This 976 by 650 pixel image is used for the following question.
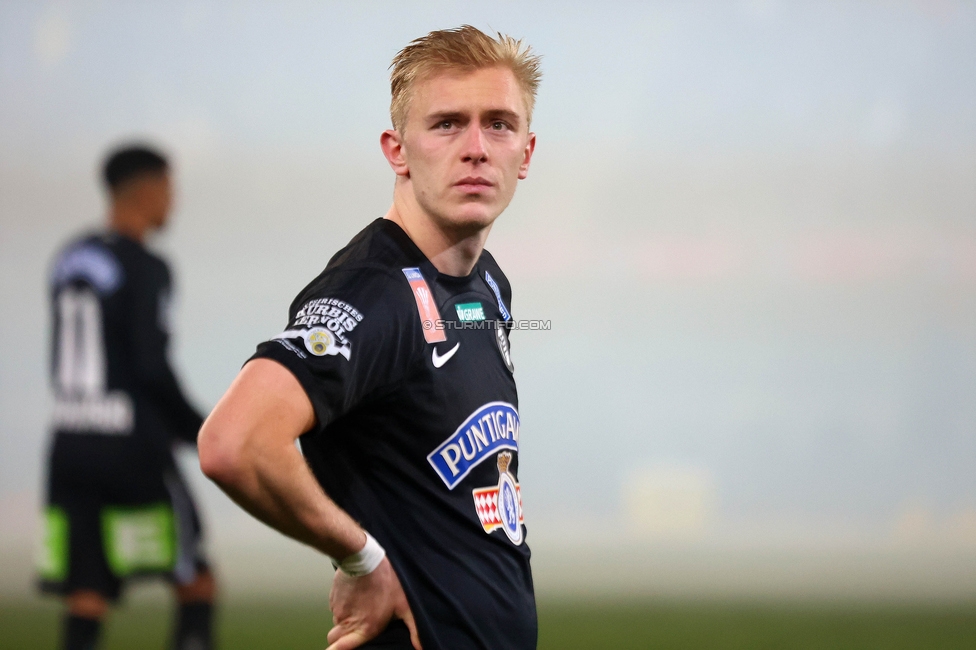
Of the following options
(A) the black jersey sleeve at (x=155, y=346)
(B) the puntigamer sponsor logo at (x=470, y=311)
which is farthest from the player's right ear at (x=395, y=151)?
(A) the black jersey sleeve at (x=155, y=346)

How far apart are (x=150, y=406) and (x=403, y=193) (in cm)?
257

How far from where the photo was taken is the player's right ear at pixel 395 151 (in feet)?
5.67

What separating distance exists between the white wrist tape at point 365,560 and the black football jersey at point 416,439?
8 centimetres

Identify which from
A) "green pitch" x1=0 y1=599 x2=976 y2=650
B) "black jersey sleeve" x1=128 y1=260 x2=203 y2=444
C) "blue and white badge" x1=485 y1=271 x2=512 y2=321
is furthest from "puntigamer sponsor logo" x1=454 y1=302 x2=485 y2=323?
"green pitch" x1=0 y1=599 x2=976 y2=650

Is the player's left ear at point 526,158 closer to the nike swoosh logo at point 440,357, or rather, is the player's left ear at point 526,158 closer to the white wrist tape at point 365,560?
the nike swoosh logo at point 440,357

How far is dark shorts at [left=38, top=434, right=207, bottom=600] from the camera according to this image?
374cm

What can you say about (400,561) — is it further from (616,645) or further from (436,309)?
(616,645)

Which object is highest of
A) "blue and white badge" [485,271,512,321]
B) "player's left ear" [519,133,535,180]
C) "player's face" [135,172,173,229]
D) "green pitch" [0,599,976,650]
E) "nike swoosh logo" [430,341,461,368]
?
"player's face" [135,172,173,229]

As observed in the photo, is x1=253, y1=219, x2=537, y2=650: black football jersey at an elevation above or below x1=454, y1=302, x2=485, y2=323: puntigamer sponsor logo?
below

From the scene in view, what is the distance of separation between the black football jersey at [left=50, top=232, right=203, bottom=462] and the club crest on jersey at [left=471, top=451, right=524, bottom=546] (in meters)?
2.42

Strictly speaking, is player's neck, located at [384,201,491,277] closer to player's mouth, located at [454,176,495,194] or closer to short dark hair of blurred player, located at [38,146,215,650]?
player's mouth, located at [454,176,495,194]

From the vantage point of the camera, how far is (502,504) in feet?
5.45

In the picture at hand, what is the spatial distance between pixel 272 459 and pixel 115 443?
9.30 feet

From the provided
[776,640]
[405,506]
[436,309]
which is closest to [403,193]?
[436,309]
